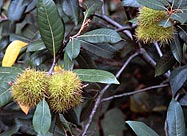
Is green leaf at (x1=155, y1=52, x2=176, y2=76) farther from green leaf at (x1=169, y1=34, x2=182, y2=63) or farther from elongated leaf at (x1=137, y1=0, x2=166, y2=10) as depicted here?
elongated leaf at (x1=137, y1=0, x2=166, y2=10)

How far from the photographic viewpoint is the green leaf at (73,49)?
102cm

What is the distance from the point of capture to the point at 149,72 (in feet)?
6.50

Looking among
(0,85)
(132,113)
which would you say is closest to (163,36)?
(0,85)

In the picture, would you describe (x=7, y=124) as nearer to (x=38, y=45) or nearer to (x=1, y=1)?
(x=38, y=45)

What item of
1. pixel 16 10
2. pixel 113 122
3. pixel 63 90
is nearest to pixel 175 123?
pixel 63 90

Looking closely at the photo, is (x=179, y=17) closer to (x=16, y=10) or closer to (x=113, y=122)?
(x=16, y=10)

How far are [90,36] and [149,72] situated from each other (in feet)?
3.14

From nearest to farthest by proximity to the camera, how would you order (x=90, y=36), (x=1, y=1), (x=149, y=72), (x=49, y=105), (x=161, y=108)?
(x=49, y=105)
(x=90, y=36)
(x=1, y=1)
(x=161, y=108)
(x=149, y=72)

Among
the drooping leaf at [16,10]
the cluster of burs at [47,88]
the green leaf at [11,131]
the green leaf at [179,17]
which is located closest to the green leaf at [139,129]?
the cluster of burs at [47,88]

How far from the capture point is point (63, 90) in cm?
91

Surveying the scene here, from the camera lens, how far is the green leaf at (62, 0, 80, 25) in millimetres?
1188

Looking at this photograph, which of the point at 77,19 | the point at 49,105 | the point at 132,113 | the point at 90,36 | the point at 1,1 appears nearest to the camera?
the point at 49,105

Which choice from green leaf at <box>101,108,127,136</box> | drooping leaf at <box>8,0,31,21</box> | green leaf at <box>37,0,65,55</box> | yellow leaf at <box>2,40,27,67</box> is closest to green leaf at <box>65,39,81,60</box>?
green leaf at <box>37,0,65,55</box>

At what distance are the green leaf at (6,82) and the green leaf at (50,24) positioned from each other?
0.11m
